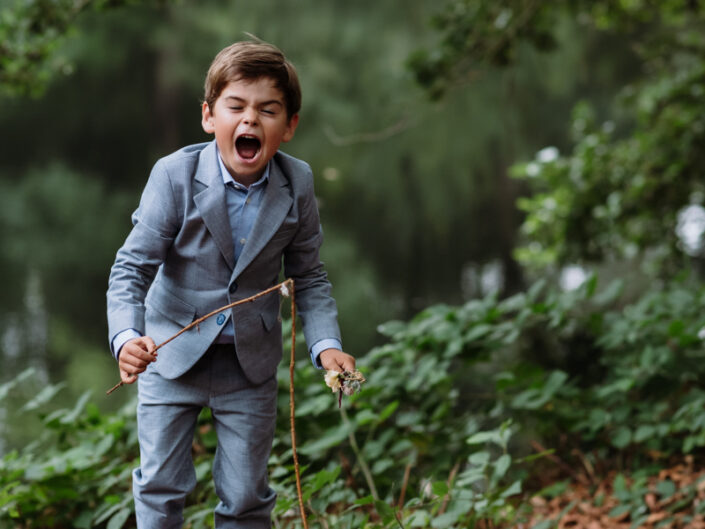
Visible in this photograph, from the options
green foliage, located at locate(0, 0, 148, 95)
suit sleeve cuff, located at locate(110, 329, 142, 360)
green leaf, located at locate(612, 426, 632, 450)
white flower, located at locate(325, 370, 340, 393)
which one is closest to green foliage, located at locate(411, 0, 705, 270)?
green foliage, located at locate(0, 0, 148, 95)

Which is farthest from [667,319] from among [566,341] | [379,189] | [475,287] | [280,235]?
[379,189]

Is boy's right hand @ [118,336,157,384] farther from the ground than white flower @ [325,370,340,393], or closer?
farther from the ground

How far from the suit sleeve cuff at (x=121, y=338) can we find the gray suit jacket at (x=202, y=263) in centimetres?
2

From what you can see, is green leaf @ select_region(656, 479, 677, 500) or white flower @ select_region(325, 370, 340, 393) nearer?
white flower @ select_region(325, 370, 340, 393)

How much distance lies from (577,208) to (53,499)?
3.85m

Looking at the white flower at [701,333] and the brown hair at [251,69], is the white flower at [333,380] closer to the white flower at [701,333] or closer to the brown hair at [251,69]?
the brown hair at [251,69]

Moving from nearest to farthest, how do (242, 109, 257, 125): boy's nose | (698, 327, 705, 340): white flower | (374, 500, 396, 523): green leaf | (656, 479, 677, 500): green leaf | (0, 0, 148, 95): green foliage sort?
(242, 109, 257, 125): boy's nose, (374, 500, 396, 523): green leaf, (656, 479, 677, 500): green leaf, (698, 327, 705, 340): white flower, (0, 0, 148, 95): green foliage

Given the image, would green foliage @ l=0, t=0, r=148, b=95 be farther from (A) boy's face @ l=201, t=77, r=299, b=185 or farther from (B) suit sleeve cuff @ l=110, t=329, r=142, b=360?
(B) suit sleeve cuff @ l=110, t=329, r=142, b=360

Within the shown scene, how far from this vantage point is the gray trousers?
184 centimetres

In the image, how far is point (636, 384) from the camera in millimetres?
3297

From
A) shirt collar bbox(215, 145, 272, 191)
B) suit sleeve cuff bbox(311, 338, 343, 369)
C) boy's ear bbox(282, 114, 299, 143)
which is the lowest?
suit sleeve cuff bbox(311, 338, 343, 369)

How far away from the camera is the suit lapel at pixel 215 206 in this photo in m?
1.79

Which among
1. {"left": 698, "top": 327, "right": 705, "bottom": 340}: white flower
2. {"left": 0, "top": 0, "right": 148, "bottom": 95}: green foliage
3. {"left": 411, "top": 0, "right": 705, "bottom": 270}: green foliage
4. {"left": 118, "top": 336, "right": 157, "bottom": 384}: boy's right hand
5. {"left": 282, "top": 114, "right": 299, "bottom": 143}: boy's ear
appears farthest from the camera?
{"left": 411, "top": 0, "right": 705, "bottom": 270}: green foliage

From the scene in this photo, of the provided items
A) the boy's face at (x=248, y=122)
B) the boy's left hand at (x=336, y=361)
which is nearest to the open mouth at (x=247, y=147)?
the boy's face at (x=248, y=122)
